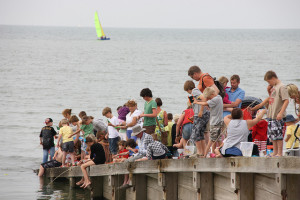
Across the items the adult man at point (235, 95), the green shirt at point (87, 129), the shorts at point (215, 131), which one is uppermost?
the adult man at point (235, 95)

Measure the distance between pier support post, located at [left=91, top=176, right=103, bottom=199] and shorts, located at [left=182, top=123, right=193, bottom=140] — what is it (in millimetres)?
2543

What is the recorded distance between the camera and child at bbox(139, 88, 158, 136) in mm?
12164

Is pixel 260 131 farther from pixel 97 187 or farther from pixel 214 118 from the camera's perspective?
pixel 97 187

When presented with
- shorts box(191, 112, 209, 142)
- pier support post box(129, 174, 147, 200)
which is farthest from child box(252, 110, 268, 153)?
pier support post box(129, 174, 147, 200)

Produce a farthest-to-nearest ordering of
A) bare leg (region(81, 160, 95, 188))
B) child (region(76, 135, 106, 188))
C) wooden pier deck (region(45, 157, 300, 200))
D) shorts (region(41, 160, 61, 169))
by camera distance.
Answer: shorts (region(41, 160, 61, 169)), bare leg (region(81, 160, 95, 188)), child (region(76, 135, 106, 188)), wooden pier deck (region(45, 157, 300, 200))

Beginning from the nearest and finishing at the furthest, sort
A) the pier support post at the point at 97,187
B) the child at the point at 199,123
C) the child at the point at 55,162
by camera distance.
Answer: the child at the point at 199,123 → the pier support post at the point at 97,187 → the child at the point at 55,162

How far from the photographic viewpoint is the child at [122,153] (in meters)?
12.1

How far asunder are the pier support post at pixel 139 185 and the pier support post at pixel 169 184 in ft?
3.50

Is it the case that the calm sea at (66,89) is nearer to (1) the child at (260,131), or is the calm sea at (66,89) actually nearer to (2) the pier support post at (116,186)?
(2) the pier support post at (116,186)

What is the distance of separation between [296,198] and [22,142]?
19.2 meters

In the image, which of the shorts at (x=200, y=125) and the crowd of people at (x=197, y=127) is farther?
the shorts at (x=200, y=125)

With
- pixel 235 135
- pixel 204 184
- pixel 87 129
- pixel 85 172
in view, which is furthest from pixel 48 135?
pixel 235 135

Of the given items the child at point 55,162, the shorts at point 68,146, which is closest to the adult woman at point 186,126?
the shorts at point 68,146

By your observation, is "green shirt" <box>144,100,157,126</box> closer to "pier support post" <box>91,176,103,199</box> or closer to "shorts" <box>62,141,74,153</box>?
"pier support post" <box>91,176,103,199</box>
